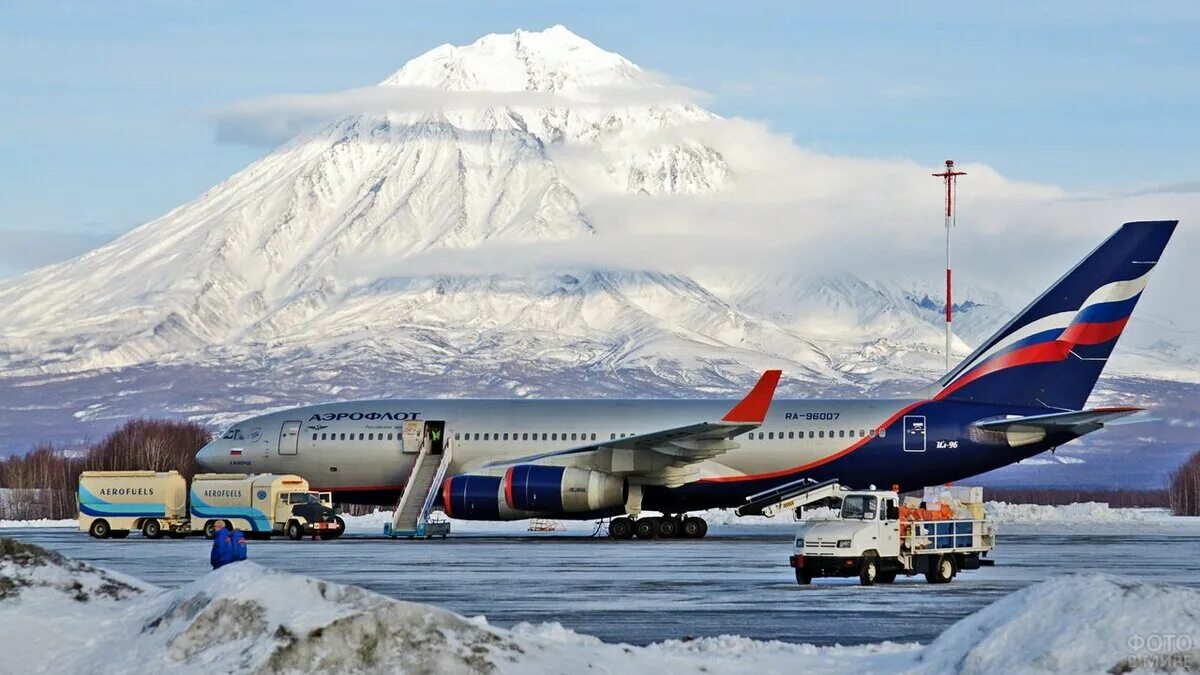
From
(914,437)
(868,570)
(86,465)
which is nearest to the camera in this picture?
(868,570)

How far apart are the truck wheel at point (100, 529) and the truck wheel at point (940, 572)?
25806mm

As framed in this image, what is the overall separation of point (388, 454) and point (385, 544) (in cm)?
561

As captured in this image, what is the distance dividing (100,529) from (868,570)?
26.2 metres

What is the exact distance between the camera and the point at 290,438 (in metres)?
47.9

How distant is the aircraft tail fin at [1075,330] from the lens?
42625 millimetres

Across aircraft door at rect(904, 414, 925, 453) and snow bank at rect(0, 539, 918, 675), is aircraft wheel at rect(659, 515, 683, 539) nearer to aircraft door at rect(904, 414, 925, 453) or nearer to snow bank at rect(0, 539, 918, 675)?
aircraft door at rect(904, 414, 925, 453)

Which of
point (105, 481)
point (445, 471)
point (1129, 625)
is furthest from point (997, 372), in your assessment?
point (1129, 625)

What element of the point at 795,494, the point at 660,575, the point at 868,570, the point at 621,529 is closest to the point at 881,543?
the point at 868,570

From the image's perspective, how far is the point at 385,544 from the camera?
41.4 meters

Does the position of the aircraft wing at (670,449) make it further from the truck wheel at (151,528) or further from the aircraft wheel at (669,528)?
the truck wheel at (151,528)

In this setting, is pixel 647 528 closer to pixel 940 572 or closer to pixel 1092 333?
pixel 1092 333

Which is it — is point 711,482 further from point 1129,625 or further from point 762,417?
point 1129,625

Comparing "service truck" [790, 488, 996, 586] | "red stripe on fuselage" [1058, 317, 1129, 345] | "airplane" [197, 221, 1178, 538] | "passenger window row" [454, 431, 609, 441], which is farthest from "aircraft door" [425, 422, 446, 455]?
"service truck" [790, 488, 996, 586]

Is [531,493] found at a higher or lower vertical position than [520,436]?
lower
